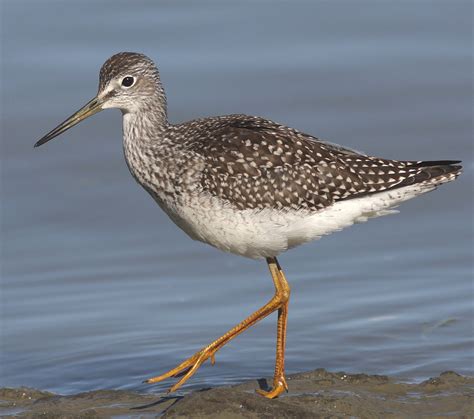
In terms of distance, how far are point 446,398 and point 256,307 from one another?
2.75 meters

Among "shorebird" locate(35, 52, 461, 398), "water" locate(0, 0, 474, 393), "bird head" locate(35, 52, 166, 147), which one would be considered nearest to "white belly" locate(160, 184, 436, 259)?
"shorebird" locate(35, 52, 461, 398)

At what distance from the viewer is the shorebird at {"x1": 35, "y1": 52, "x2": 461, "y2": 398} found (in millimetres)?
10695

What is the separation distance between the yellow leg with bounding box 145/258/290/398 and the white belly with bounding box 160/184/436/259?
59 cm

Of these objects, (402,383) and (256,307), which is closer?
(402,383)

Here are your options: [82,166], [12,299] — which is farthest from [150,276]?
[82,166]

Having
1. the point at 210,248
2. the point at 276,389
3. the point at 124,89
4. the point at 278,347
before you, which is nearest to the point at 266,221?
the point at 278,347

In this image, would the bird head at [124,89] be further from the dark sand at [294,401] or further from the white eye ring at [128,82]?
the dark sand at [294,401]

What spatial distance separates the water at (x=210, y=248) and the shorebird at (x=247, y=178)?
129 cm

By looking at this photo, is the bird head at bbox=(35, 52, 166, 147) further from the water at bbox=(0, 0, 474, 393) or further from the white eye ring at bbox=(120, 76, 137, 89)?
the water at bbox=(0, 0, 474, 393)

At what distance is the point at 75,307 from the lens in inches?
501

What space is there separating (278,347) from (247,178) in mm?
1583

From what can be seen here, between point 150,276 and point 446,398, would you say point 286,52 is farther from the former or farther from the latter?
point 446,398

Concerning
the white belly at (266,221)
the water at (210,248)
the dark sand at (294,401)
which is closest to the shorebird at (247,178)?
the white belly at (266,221)

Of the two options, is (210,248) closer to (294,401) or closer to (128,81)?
(128,81)
